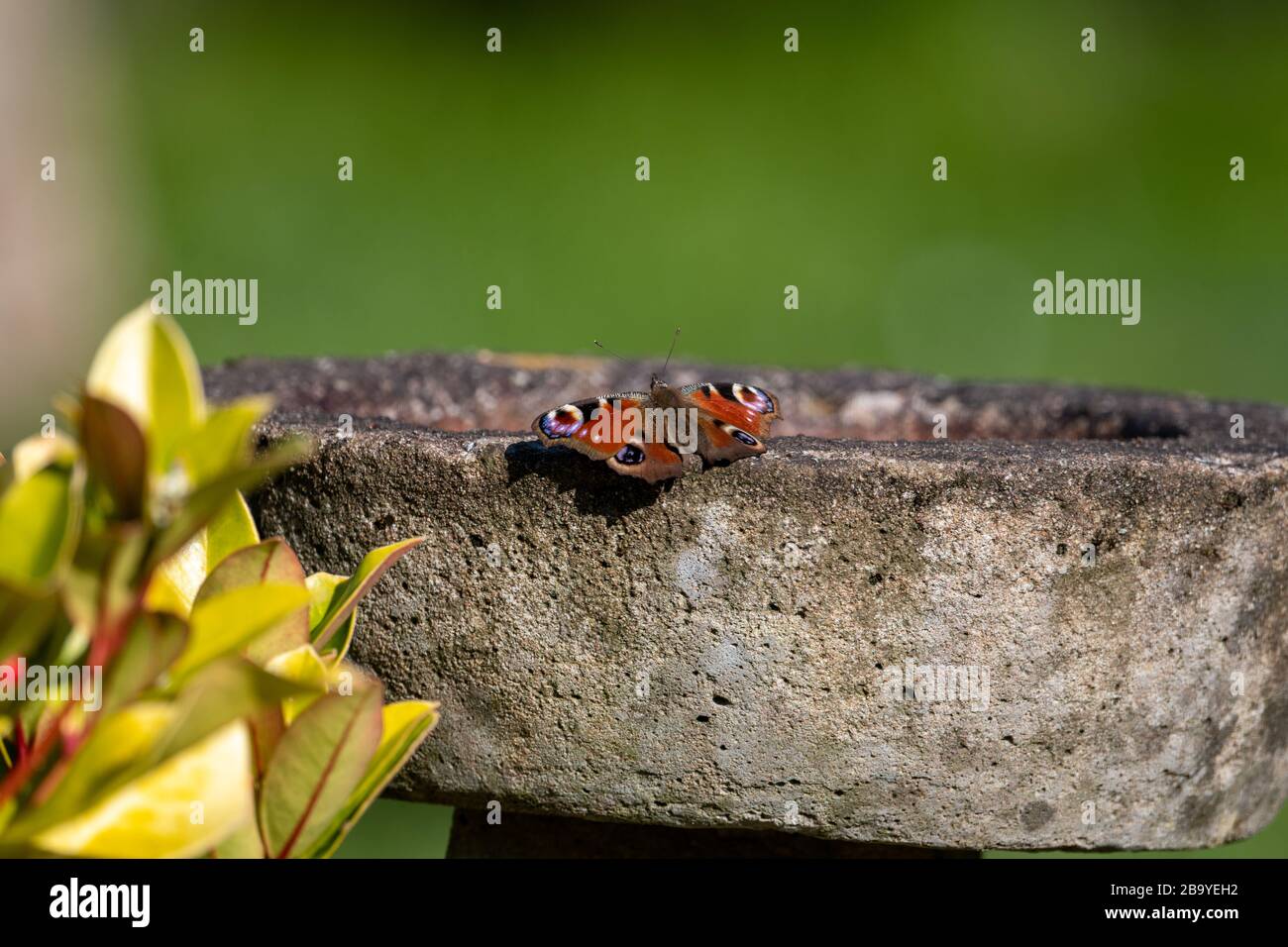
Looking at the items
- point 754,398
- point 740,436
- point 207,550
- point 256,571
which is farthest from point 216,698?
point 754,398

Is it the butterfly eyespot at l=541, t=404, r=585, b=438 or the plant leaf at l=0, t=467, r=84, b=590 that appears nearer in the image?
the plant leaf at l=0, t=467, r=84, b=590

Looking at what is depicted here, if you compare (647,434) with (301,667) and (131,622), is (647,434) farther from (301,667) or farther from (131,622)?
(131,622)

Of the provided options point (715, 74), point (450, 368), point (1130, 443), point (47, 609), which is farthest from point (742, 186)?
point (47, 609)

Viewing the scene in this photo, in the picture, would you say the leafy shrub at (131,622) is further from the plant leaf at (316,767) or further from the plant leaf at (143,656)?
the plant leaf at (316,767)

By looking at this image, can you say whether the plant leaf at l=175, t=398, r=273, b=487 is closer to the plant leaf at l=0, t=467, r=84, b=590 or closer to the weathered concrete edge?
the plant leaf at l=0, t=467, r=84, b=590

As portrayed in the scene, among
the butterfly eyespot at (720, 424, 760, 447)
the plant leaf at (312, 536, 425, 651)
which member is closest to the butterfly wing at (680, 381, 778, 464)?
the butterfly eyespot at (720, 424, 760, 447)

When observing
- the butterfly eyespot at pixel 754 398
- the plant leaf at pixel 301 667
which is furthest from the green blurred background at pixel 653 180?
the plant leaf at pixel 301 667

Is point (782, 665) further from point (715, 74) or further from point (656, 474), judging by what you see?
point (715, 74)
